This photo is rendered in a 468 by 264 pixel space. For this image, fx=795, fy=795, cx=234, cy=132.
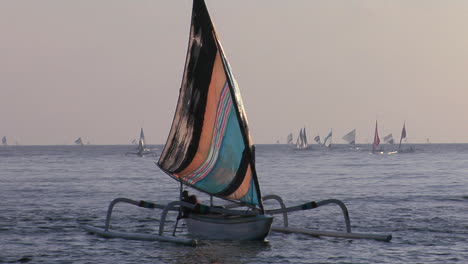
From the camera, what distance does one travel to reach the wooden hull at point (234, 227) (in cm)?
2702

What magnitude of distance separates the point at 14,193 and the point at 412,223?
32.2 metres

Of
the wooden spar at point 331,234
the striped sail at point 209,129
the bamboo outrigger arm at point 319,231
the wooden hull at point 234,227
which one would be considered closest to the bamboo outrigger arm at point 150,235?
the wooden hull at point 234,227

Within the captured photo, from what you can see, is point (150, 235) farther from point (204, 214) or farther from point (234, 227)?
point (234, 227)

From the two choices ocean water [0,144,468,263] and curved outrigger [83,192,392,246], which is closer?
ocean water [0,144,468,263]

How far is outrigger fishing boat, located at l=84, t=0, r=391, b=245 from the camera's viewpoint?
2722 cm

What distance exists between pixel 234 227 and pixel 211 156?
307cm

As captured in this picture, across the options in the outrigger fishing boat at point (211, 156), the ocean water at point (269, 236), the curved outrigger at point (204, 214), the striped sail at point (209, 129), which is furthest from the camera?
the curved outrigger at point (204, 214)

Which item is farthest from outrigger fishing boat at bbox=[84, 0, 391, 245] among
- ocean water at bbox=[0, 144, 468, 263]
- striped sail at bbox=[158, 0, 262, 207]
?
ocean water at bbox=[0, 144, 468, 263]

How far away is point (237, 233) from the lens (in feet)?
89.5

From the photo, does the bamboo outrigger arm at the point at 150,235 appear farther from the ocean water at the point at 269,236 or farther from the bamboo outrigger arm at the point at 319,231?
the bamboo outrigger arm at the point at 319,231

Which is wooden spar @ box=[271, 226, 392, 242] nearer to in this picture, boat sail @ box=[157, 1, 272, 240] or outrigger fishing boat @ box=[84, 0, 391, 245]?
outrigger fishing boat @ box=[84, 0, 391, 245]

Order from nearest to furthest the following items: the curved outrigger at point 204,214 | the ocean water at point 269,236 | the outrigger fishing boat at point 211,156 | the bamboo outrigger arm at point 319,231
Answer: the ocean water at point 269,236 → the outrigger fishing boat at point 211,156 → the curved outrigger at point 204,214 → the bamboo outrigger arm at point 319,231

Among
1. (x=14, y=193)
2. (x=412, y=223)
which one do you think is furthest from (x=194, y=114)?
(x=14, y=193)

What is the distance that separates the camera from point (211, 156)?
28969mm
